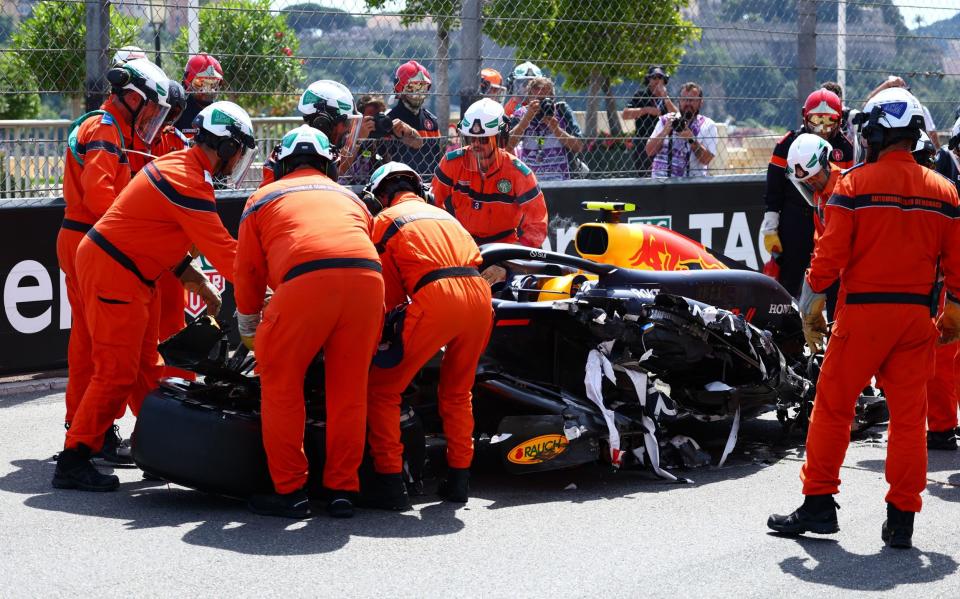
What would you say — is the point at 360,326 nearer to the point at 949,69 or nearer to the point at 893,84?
the point at 893,84

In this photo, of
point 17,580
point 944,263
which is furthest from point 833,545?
point 17,580

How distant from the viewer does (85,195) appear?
6.89 meters

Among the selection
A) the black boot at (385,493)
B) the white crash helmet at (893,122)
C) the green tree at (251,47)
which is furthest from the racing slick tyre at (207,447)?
the green tree at (251,47)

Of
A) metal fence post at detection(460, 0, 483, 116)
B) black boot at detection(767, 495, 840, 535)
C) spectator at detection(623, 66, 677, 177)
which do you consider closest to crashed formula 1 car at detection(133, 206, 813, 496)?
black boot at detection(767, 495, 840, 535)

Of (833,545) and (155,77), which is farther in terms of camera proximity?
(155,77)

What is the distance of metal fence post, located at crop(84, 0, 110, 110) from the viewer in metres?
8.82

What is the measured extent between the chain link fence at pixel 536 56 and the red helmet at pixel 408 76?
0.20 ft

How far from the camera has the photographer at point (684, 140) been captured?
37.0ft

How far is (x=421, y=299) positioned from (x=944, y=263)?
2.31 m

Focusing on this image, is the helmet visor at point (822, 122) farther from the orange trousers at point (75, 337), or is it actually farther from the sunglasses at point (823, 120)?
the orange trousers at point (75, 337)

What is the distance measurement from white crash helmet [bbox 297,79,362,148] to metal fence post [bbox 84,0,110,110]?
180 cm

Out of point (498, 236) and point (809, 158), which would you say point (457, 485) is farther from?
point (498, 236)

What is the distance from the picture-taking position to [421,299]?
5.95 metres

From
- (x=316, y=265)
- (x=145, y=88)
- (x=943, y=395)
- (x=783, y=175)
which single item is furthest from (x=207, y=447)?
(x=783, y=175)
